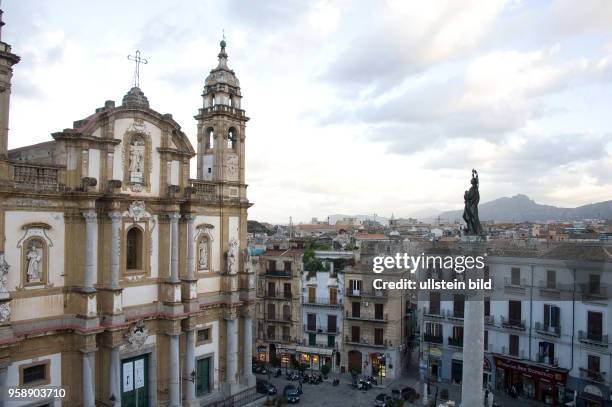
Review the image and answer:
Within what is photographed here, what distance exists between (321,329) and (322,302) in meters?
2.11

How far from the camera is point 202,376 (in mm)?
29625

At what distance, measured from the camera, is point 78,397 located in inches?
912

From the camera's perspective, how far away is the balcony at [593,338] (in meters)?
29.9

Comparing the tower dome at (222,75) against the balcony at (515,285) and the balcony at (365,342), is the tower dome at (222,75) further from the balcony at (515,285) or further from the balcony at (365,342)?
the balcony at (515,285)

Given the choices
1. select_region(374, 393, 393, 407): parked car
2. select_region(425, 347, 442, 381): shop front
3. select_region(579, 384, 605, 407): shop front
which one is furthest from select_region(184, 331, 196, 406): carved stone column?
select_region(579, 384, 605, 407): shop front

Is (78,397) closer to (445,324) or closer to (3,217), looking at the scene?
(3,217)

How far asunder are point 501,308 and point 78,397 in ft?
88.9

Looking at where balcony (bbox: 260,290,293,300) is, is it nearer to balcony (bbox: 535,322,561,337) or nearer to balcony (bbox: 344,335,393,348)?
balcony (bbox: 344,335,393,348)

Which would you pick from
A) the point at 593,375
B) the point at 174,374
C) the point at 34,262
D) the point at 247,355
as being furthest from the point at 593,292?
the point at 34,262

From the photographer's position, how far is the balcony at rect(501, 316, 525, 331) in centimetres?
3416

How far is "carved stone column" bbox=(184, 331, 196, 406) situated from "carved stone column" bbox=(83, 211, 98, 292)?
6.81 metres

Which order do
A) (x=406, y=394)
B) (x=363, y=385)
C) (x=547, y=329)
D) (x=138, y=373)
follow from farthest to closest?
(x=363, y=385)
(x=406, y=394)
(x=547, y=329)
(x=138, y=373)

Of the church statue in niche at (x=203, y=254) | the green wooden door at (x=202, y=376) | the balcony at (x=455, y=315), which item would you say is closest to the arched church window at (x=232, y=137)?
the church statue in niche at (x=203, y=254)

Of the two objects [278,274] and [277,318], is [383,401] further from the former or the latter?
[278,274]
